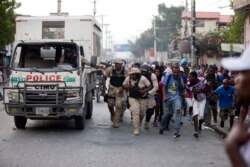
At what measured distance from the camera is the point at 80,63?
40.7 feet

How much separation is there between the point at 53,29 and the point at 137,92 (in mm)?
3529

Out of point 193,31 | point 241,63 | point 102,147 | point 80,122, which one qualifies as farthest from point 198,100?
point 193,31

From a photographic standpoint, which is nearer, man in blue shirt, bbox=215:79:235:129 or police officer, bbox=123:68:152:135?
police officer, bbox=123:68:152:135

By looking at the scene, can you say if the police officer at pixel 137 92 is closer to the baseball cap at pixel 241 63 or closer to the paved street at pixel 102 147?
the paved street at pixel 102 147

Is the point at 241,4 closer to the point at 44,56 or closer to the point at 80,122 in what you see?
the point at 44,56

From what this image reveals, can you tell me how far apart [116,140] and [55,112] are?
1.68 m

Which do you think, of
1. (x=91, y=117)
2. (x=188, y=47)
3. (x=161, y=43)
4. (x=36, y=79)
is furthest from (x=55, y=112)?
(x=161, y=43)

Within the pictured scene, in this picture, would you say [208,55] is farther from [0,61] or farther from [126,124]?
[126,124]

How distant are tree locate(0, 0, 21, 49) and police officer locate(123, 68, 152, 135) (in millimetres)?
25990

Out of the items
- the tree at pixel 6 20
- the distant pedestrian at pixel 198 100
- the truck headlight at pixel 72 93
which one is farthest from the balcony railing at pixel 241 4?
the tree at pixel 6 20

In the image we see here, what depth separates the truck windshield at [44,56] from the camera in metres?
12.7

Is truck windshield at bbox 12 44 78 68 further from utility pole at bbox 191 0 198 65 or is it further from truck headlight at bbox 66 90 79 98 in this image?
utility pole at bbox 191 0 198 65

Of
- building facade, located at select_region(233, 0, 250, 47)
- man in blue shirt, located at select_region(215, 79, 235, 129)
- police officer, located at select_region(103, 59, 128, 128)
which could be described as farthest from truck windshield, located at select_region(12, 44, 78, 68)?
building facade, located at select_region(233, 0, 250, 47)

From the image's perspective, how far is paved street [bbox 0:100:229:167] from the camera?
28.5 ft
